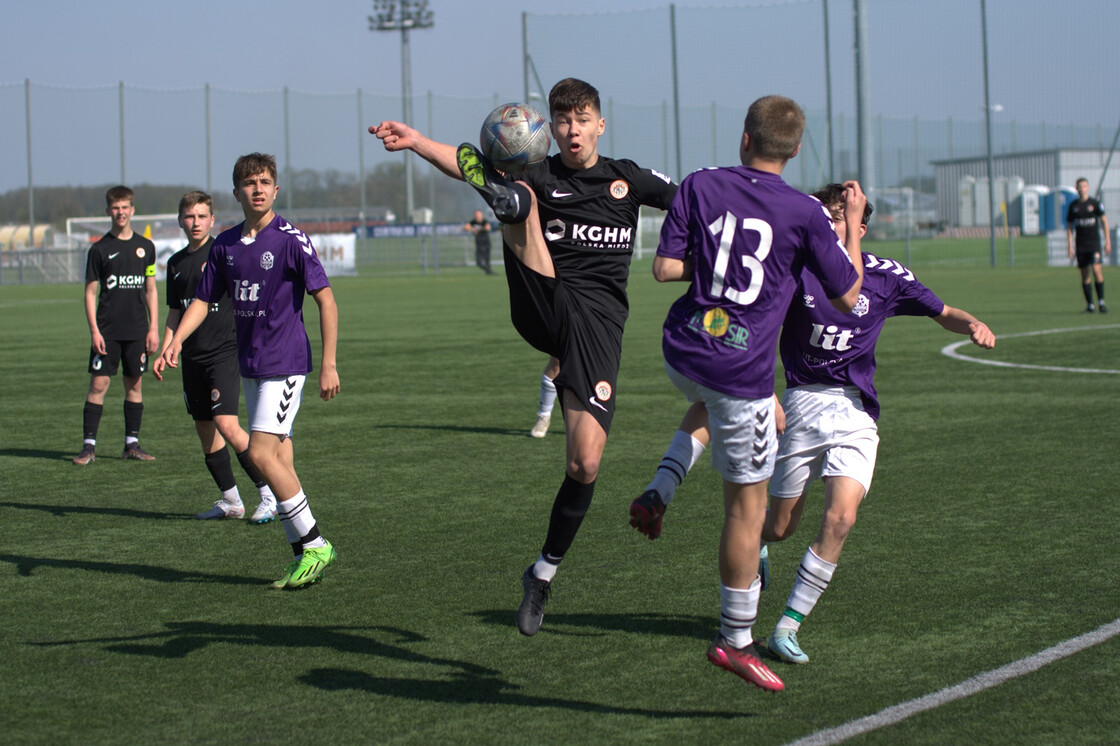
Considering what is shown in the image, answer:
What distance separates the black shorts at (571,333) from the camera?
506 cm

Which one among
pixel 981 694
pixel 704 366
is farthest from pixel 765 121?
pixel 981 694

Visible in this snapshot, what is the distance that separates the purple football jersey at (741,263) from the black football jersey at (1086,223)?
18.2 m

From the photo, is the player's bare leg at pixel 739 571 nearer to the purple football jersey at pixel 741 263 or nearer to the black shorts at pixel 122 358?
the purple football jersey at pixel 741 263

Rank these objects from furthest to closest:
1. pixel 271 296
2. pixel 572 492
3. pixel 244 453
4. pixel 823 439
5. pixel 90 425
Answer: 1. pixel 90 425
2. pixel 244 453
3. pixel 271 296
4. pixel 572 492
5. pixel 823 439

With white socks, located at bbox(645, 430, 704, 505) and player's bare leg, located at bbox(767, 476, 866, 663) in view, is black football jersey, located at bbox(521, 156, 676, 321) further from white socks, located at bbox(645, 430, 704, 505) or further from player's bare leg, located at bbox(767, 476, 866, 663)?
player's bare leg, located at bbox(767, 476, 866, 663)

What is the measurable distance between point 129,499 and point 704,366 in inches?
213

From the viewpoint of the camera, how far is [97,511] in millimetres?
7801

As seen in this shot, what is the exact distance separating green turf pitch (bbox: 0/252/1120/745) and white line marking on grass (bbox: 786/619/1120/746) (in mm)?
50

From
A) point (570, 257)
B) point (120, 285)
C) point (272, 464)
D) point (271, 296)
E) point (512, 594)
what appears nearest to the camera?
point (570, 257)

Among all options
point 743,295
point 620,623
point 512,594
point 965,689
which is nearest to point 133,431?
point 512,594

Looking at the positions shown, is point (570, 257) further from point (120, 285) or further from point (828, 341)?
point (120, 285)

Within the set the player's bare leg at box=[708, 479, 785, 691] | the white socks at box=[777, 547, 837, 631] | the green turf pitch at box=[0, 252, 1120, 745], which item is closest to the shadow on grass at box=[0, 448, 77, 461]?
the green turf pitch at box=[0, 252, 1120, 745]

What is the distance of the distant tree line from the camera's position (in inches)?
1893

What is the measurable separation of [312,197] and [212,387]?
152 feet
